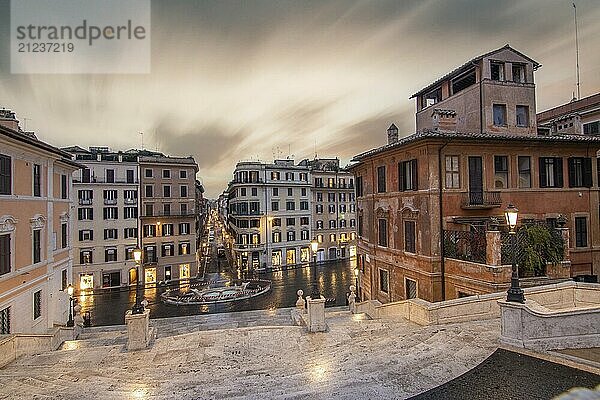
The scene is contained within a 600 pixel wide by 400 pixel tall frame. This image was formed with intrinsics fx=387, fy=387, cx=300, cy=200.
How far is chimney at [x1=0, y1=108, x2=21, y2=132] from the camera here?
21.5 meters

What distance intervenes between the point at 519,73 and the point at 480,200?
887cm

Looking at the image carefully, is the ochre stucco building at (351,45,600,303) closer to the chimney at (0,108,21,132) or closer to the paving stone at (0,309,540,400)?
the paving stone at (0,309,540,400)

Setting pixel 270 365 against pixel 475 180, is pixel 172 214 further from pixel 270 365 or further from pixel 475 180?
pixel 270 365

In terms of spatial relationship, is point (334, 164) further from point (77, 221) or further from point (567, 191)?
point (567, 191)

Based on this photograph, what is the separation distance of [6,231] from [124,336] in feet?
24.2

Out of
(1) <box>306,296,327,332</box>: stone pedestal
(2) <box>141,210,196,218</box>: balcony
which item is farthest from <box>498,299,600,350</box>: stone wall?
(2) <box>141,210,196,218</box>: balcony

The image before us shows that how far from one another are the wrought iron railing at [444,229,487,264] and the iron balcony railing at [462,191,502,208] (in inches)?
69.4

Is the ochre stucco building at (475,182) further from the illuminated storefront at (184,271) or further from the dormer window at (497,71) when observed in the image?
the illuminated storefront at (184,271)

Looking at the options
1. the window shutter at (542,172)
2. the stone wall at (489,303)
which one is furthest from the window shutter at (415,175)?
the stone wall at (489,303)

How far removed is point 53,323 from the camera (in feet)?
73.9

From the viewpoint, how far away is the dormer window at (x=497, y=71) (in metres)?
22.8

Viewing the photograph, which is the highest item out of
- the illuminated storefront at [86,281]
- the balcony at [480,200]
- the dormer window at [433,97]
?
the dormer window at [433,97]

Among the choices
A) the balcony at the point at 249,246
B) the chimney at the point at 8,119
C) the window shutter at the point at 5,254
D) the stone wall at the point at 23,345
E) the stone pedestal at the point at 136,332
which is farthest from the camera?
the balcony at the point at 249,246

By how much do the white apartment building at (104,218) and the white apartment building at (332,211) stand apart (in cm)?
2778
